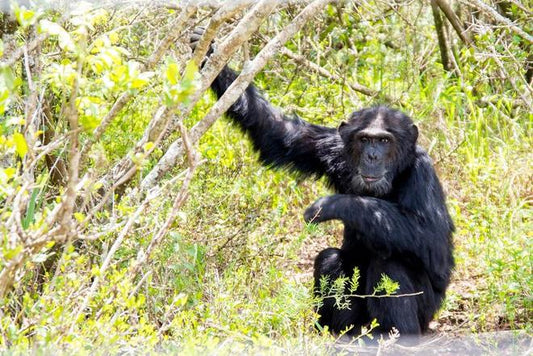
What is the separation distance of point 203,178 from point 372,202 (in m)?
1.69

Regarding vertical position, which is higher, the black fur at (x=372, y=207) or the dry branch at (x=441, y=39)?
the dry branch at (x=441, y=39)

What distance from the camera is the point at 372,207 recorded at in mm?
6828

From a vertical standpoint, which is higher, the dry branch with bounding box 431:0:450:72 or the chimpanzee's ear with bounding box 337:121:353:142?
the dry branch with bounding box 431:0:450:72

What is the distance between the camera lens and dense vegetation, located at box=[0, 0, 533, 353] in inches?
160

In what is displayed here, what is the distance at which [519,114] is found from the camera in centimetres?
1019

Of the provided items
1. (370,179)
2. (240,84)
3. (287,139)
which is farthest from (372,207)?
(240,84)

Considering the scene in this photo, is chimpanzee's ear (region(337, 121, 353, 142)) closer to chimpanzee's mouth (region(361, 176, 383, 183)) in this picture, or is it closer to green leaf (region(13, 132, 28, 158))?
chimpanzee's mouth (region(361, 176, 383, 183))

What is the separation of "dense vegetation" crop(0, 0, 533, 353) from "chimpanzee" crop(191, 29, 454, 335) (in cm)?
44

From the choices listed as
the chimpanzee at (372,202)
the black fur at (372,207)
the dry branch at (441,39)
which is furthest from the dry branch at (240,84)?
the dry branch at (441,39)

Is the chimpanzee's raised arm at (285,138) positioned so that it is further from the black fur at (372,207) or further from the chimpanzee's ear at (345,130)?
the chimpanzee's ear at (345,130)

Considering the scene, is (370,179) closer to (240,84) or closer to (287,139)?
(287,139)

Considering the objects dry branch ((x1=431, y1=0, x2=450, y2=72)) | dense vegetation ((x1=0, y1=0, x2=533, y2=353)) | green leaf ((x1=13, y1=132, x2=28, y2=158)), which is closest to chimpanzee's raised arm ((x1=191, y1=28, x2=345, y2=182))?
dense vegetation ((x1=0, y1=0, x2=533, y2=353))

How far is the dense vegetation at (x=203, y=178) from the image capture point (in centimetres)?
407

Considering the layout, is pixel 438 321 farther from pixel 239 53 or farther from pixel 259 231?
pixel 239 53
